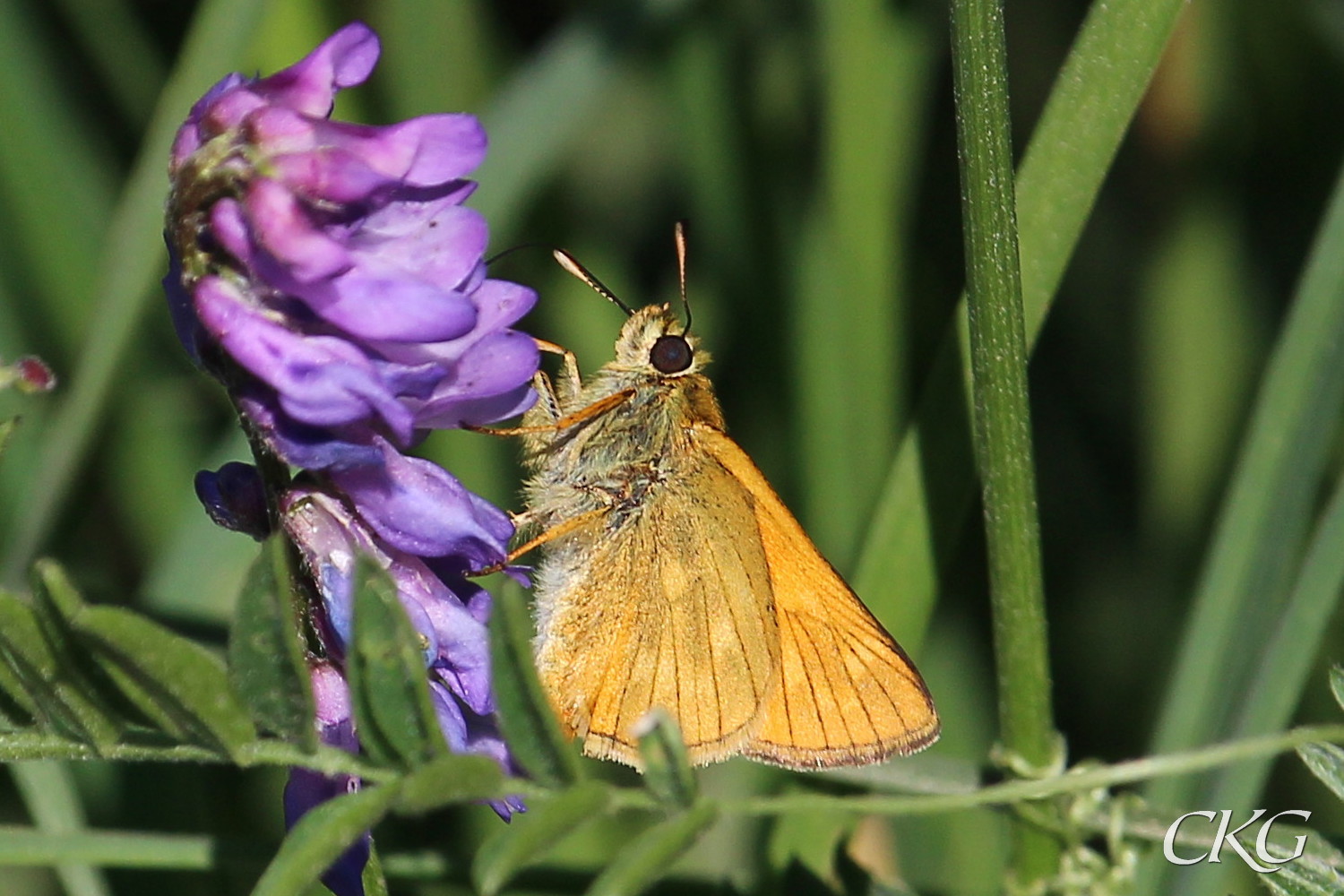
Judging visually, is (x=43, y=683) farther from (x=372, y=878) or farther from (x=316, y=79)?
(x=316, y=79)

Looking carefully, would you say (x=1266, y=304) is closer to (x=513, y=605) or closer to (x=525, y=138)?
(x=525, y=138)

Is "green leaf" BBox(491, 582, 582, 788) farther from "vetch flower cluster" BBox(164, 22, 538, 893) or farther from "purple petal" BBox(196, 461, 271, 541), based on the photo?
"purple petal" BBox(196, 461, 271, 541)

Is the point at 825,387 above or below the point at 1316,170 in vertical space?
below

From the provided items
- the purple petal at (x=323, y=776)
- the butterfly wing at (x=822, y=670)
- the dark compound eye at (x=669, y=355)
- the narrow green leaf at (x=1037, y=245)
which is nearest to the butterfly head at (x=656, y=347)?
the dark compound eye at (x=669, y=355)

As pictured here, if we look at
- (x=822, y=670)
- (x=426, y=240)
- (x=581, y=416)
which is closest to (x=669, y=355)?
(x=581, y=416)

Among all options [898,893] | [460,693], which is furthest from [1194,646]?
[460,693]

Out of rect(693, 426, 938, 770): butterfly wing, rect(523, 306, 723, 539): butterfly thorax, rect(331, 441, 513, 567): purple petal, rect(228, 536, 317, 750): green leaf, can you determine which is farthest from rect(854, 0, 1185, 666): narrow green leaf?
rect(228, 536, 317, 750): green leaf
